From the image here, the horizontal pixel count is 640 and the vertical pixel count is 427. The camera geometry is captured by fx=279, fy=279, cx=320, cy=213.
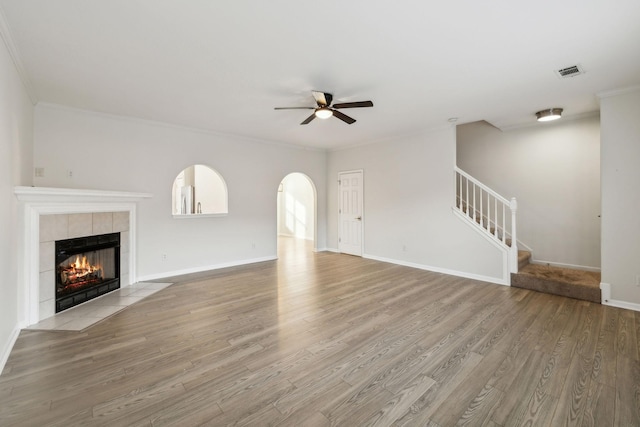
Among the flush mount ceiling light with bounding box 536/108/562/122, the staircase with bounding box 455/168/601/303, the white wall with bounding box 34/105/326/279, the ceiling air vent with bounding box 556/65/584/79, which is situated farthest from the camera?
the flush mount ceiling light with bounding box 536/108/562/122

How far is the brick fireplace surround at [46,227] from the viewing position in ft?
10.0

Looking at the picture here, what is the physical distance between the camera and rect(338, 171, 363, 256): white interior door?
22.6 ft

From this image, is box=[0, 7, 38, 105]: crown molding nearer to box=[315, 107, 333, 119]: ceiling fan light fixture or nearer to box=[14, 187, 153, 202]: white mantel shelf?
box=[14, 187, 153, 202]: white mantel shelf

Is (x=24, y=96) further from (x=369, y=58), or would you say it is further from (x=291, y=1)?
(x=369, y=58)

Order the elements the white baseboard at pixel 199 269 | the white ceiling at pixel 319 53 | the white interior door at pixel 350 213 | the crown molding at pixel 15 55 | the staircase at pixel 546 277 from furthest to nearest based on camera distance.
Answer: the white interior door at pixel 350 213
the white baseboard at pixel 199 269
the staircase at pixel 546 277
the crown molding at pixel 15 55
the white ceiling at pixel 319 53

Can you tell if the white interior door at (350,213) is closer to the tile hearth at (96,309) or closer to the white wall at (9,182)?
the tile hearth at (96,309)

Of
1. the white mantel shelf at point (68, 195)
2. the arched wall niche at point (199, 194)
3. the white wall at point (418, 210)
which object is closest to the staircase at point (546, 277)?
the white wall at point (418, 210)

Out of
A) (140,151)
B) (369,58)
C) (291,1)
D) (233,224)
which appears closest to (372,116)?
(369,58)

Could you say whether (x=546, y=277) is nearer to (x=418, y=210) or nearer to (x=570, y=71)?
(x=418, y=210)

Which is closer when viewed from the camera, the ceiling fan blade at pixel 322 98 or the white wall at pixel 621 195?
the ceiling fan blade at pixel 322 98

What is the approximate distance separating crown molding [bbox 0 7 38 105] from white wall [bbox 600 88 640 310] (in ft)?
20.9

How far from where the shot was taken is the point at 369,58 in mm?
2758

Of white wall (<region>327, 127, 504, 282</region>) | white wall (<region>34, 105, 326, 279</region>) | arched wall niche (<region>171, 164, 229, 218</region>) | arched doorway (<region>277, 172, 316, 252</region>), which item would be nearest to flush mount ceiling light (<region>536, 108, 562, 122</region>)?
white wall (<region>327, 127, 504, 282</region>)

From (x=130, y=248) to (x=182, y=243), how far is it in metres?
0.85
